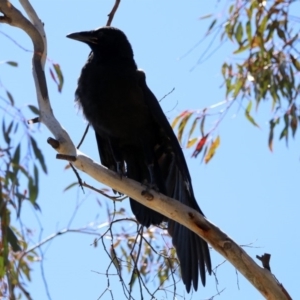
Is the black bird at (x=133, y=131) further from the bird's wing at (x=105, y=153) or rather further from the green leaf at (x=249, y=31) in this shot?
the green leaf at (x=249, y=31)

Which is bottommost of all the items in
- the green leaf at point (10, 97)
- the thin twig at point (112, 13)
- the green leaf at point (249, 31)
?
the green leaf at point (10, 97)

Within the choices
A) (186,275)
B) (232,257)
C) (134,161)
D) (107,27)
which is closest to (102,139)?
(134,161)

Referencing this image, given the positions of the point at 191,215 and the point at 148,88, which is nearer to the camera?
the point at 191,215

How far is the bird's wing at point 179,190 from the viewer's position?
13.6ft

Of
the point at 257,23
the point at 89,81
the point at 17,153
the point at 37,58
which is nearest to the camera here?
the point at 17,153

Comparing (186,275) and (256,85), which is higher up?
(256,85)

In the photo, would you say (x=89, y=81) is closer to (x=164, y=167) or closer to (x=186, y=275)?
(x=164, y=167)

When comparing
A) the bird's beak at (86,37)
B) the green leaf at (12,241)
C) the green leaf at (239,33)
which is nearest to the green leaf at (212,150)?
the green leaf at (239,33)

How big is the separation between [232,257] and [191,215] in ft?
0.86

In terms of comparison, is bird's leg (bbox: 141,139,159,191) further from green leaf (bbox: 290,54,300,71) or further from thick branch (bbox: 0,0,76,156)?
green leaf (bbox: 290,54,300,71)

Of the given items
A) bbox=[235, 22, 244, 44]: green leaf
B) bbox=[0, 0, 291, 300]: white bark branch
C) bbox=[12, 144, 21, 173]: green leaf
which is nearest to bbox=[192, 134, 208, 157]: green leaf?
bbox=[235, 22, 244, 44]: green leaf

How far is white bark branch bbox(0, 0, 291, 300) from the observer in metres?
3.43

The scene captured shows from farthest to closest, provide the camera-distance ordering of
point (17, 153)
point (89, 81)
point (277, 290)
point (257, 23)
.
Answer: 1. point (257, 23)
2. point (89, 81)
3. point (277, 290)
4. point (17, 153)

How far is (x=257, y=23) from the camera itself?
222 inches
